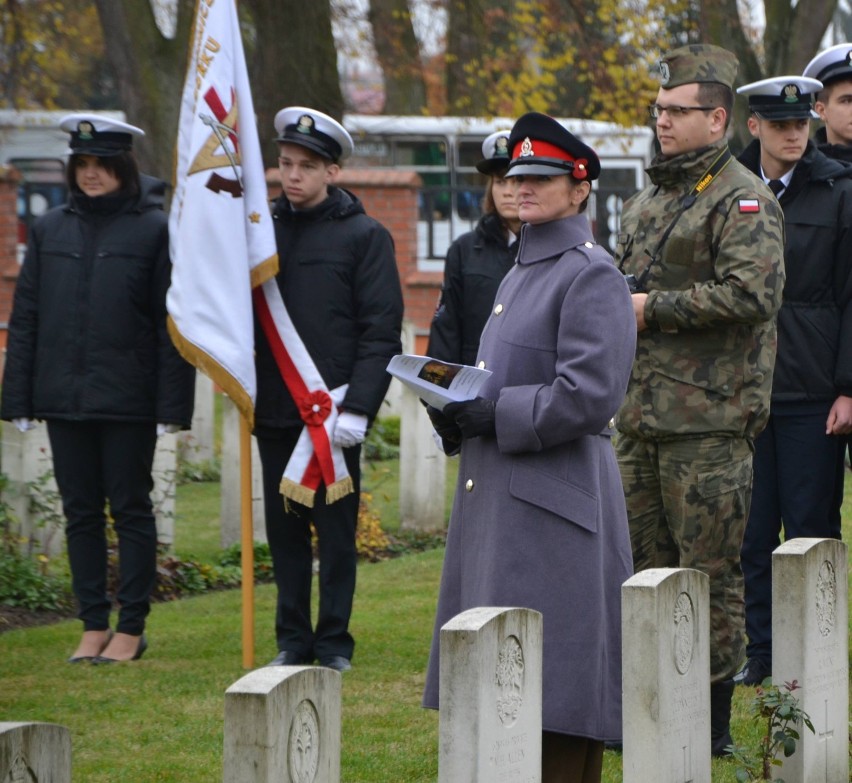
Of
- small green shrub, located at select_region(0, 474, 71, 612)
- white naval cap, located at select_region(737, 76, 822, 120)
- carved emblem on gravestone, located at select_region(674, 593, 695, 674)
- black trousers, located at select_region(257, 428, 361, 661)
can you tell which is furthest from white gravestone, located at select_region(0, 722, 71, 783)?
small green shrub, located at select_region(0, 474, 71, 612)

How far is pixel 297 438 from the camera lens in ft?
22.3

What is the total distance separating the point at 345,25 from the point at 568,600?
1439 cm

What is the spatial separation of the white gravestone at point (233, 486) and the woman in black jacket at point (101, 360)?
2687 millimetres

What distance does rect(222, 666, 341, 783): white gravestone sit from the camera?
275cm

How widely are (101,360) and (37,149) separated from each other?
21.3m

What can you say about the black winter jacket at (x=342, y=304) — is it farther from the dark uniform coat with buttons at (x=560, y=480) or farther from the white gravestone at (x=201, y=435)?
the white gravestone at (x=201, y=435)

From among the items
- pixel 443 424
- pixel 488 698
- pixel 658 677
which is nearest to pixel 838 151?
pixel 443 424

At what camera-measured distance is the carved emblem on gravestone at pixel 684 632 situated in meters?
3.88

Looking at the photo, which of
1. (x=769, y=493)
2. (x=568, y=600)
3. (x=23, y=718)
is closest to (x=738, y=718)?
(x=769, y=493)

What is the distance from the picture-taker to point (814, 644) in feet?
15.0

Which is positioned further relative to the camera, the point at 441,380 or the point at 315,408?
the point at 315,408

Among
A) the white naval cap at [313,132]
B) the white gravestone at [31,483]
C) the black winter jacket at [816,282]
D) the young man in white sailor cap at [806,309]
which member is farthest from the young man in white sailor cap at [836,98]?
the white gravestone at [31,483]

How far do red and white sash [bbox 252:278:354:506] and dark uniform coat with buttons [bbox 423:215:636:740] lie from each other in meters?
2.14

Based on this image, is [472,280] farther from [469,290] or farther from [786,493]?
[786,493]
